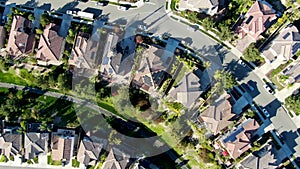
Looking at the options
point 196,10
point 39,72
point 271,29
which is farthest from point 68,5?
point 271,29

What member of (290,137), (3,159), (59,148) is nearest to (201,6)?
(290,137)

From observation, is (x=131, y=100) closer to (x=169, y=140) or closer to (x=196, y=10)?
(x=169, y=140)

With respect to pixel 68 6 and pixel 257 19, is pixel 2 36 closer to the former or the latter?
pixel 68 6

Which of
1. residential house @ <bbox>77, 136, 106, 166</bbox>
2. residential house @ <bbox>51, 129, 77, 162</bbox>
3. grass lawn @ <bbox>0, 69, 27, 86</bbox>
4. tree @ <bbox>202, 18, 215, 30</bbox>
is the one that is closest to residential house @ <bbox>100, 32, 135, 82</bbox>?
residential house @ <bbox>77, 136, 106, 166</bbox>

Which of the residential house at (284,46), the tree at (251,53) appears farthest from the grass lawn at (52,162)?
the residential house at (284,46)

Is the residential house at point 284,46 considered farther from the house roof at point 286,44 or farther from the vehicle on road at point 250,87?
the vehicle on road at point 250,87

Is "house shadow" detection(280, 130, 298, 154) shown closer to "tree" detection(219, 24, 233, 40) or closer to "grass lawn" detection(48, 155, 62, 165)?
"tree" detection(219, 24, 233, 40)
